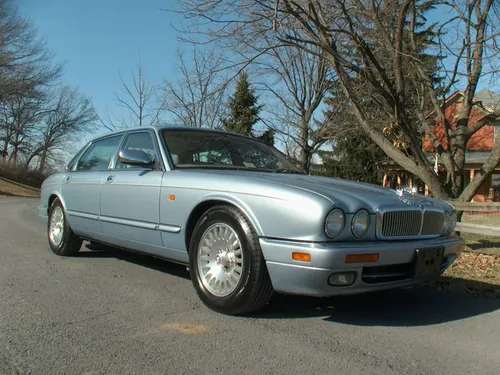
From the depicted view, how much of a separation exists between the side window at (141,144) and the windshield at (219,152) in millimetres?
177

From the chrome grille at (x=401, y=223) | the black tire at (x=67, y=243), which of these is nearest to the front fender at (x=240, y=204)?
the chrome grille at (x=401, y=223)

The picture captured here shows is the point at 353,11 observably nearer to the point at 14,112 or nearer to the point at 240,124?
the point at 240,124

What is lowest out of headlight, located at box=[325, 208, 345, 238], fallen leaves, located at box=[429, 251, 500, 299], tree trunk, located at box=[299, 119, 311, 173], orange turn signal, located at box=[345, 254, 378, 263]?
fallen leaves, located at box=[429, 251, 500, 299]

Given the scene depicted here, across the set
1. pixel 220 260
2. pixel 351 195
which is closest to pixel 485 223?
pixel 351 195

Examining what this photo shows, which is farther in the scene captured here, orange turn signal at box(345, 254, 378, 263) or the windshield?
the windshield

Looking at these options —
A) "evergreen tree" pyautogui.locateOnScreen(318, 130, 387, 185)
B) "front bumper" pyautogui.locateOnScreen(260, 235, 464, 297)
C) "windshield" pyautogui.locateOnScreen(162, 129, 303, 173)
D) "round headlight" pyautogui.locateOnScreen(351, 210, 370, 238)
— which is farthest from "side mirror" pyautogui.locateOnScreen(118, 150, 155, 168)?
"evergreen tree" pyautogui.locateOnScreen(318, 130, 387, 185)

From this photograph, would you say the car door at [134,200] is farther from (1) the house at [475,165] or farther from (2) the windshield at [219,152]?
(1) the house at [475,165]

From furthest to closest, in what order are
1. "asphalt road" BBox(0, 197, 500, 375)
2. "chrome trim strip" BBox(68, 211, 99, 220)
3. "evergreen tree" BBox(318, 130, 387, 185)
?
"evergreen tree" BBox(318, 130, 387, 185) < "chrome trim strip" BBox(68, 211, 99, 220) < "asphalt road" BBox(0, 197, 500, 375)

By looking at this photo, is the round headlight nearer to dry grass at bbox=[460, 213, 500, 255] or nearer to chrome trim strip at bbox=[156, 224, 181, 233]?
chrome trim strip at bbox=[156, 224, 181, 233]

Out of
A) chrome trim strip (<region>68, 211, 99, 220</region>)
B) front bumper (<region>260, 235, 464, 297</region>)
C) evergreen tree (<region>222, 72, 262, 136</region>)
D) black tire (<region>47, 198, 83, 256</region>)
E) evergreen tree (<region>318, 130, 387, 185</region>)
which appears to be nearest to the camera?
front bumper (<region>260, 235, 464, 297</region>)

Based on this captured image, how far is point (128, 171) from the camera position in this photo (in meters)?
4.96

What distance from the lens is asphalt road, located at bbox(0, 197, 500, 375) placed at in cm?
284

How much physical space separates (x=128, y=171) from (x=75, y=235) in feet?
5.23

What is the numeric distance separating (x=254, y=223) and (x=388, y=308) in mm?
1578
